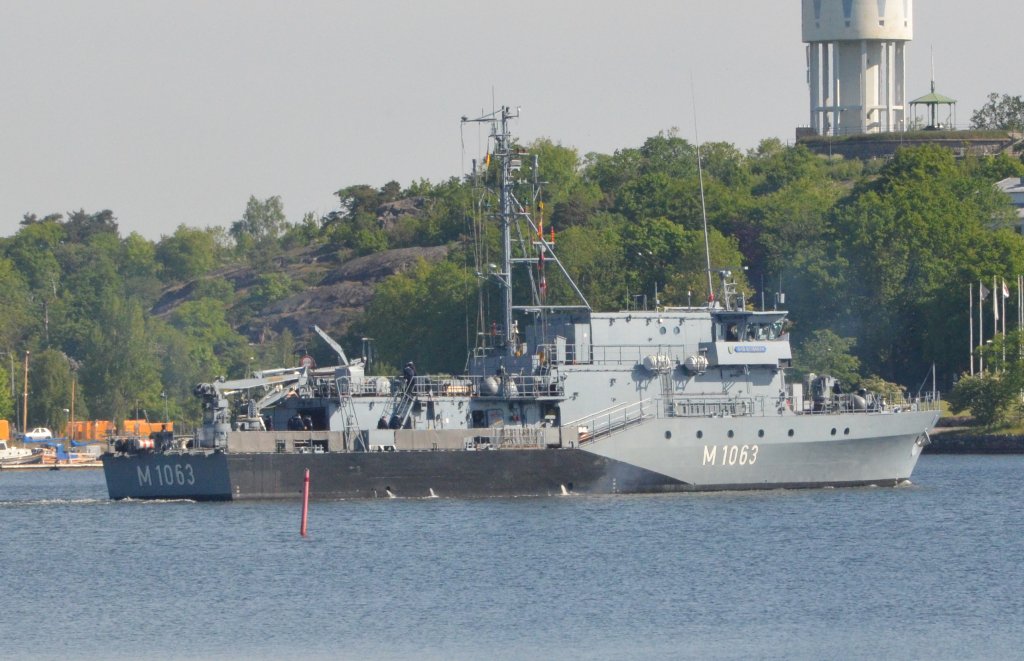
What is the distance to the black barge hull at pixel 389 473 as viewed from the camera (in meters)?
51.2

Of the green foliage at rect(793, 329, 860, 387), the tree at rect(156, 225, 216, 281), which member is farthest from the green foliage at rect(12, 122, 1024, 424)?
the tree at rect(156, 225, 216, 281)

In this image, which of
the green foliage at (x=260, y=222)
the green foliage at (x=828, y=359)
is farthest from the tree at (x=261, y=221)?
the green foliage at (x=828, y=359)

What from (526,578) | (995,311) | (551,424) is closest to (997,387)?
(995,311)

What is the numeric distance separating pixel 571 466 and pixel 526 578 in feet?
40.3

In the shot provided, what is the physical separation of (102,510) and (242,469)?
456 centimetres

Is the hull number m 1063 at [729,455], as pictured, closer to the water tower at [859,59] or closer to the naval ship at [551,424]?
the naval ship at [551,424]

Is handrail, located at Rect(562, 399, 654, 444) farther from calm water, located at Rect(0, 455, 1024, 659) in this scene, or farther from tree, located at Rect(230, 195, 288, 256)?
tree, located at Rect(230, 195, 288, 256)

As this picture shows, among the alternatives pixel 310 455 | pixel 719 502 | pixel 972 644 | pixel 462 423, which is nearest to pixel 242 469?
pixel 310 455

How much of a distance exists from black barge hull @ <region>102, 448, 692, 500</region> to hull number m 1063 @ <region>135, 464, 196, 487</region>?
3 cm

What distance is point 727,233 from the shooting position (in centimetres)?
10888

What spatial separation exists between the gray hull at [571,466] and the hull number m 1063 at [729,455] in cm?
3

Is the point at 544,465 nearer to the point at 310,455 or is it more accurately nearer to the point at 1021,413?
the point at 310,455

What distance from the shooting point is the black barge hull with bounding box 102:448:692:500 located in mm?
51219

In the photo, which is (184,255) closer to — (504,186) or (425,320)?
(425,320)
